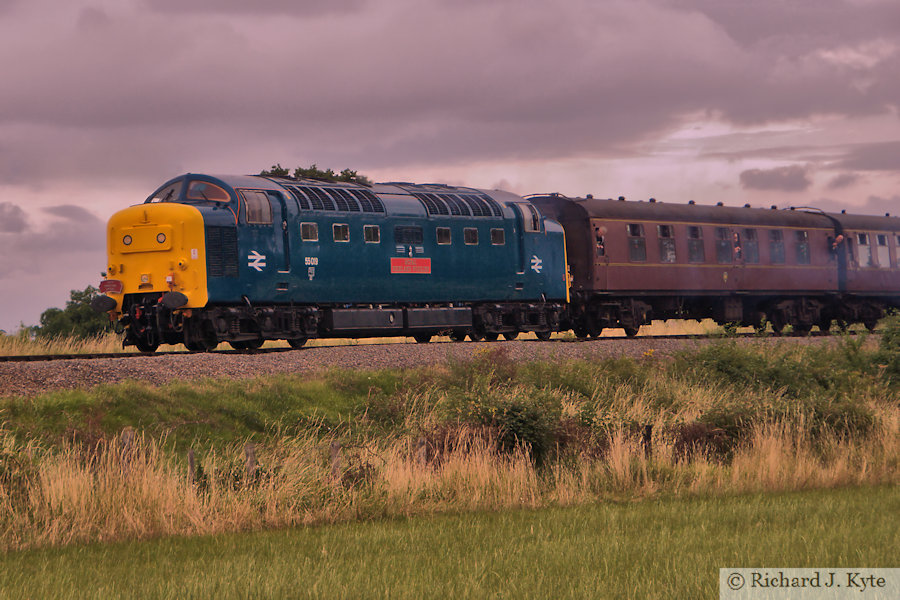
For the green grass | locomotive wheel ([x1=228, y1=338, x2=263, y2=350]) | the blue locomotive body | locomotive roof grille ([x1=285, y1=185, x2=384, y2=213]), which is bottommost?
the green grass

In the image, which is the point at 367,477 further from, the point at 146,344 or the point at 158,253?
the point at 146,344

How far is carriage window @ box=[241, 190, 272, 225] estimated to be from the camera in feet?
76.7

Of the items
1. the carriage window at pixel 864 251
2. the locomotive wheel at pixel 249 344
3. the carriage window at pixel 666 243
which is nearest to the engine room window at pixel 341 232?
the locomotive wheel at pixel 249 344

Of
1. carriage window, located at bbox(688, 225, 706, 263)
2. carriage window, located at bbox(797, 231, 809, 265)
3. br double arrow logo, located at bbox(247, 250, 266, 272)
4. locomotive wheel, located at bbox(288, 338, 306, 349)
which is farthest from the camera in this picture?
carriage window, located at bbox(797, 231, 809, 265)

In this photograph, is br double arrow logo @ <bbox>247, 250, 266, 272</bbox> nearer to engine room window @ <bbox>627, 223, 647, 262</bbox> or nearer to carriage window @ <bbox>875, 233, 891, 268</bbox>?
engine room window @ <bbox>627, 223, 647, 262</bbox>

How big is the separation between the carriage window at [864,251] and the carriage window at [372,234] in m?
20.6

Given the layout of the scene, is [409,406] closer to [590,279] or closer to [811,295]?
[590,279]

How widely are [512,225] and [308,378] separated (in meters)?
11.5

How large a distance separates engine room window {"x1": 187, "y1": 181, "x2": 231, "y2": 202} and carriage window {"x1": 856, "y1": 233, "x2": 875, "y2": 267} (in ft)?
81.0

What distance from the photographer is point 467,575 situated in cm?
936

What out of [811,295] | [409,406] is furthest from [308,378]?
[811,295]

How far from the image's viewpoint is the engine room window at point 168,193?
23.9m

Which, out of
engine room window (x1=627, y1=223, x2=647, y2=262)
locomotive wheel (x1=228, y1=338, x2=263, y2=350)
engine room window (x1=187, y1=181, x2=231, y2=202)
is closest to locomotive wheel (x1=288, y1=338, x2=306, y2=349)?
locomotive wheel (x1=228, y1=338, x2=263, y2=350)

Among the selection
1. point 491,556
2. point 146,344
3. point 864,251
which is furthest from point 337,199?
point 864,251
